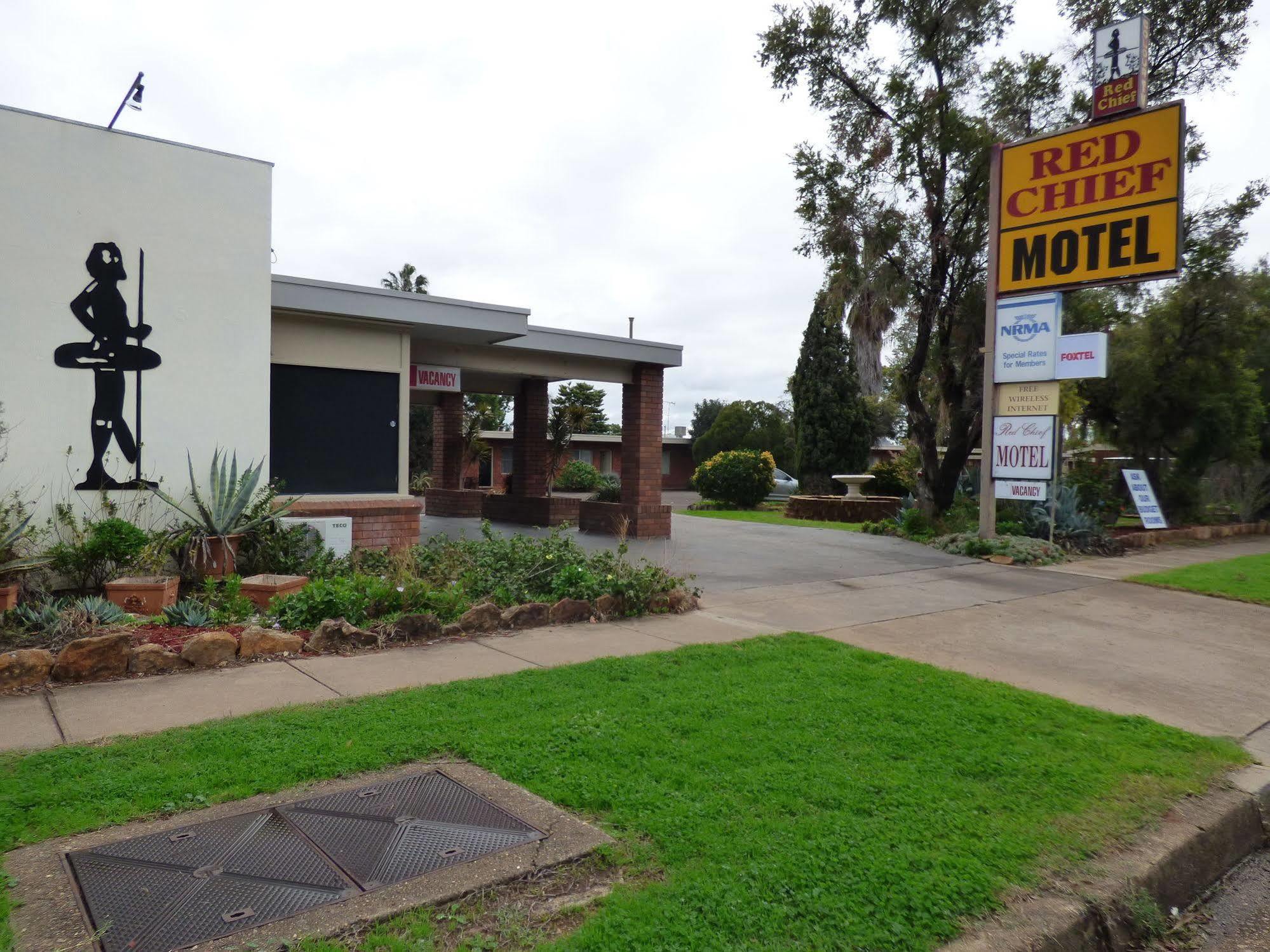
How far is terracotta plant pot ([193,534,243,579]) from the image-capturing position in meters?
8.81

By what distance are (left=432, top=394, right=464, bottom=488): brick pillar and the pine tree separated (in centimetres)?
1403

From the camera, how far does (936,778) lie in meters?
4.35

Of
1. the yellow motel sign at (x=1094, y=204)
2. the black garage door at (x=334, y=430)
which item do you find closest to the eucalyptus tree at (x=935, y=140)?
the yellow motel sign at (x=1094, y=204)

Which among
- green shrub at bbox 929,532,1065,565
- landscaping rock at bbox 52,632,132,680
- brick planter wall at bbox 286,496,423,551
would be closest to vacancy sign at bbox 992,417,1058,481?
green shrub at bbox 929,532,1065,565

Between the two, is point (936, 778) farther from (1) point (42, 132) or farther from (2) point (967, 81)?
(2) point (967, 81)

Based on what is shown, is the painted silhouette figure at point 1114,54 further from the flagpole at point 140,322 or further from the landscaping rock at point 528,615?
the flagpole at point 140,322

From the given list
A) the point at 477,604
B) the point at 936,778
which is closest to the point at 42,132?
the point at 477,604

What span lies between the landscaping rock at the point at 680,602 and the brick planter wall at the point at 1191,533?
447 inches

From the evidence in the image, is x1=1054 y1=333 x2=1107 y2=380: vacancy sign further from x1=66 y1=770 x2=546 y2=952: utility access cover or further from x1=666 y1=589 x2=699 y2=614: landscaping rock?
x1=66 y1=770 x2=546 y2=952: utility access cover

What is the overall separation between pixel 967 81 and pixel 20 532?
1742 centimetres

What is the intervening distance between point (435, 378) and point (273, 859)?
12.0m

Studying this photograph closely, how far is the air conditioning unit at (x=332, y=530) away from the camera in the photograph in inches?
403

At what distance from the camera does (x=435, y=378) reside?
14.9 m

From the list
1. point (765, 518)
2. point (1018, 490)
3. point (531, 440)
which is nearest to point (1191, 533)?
point (1018, 490)
